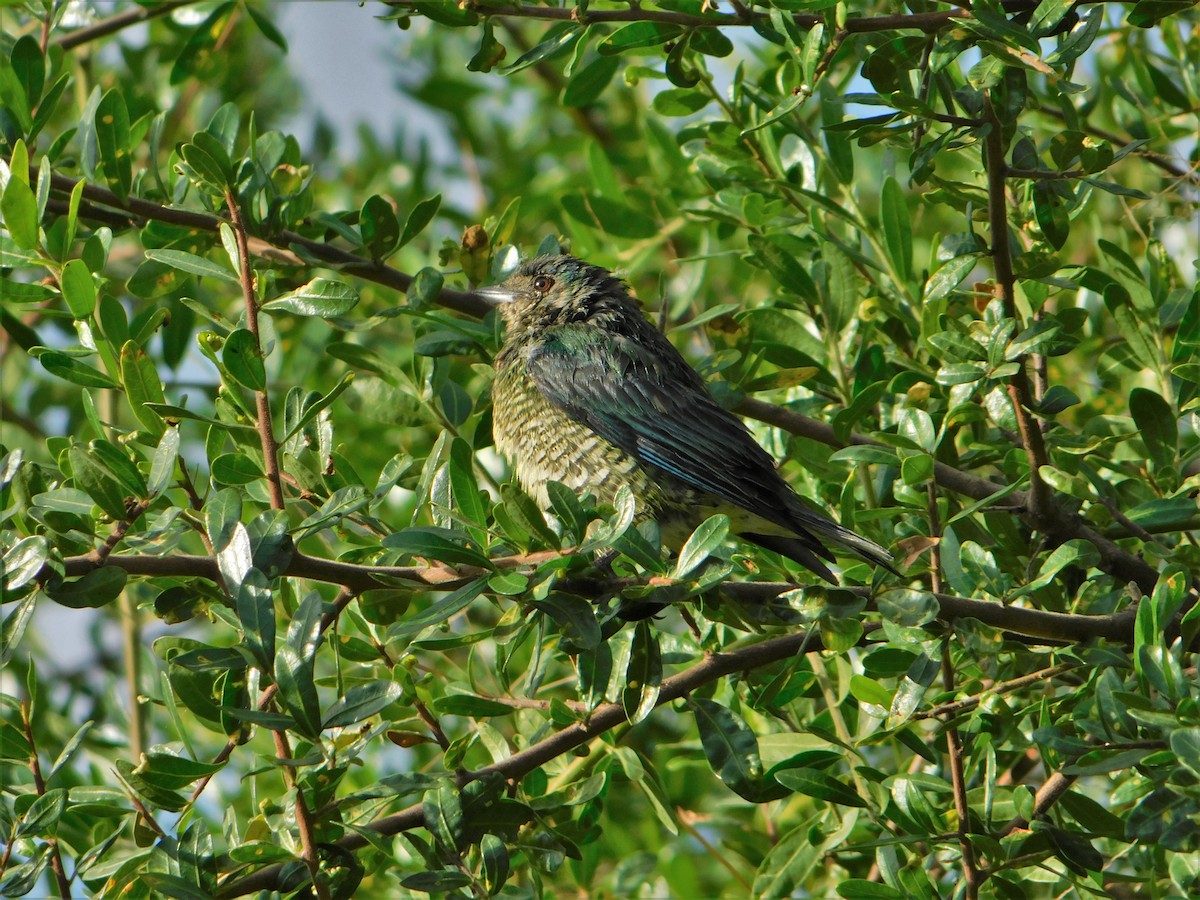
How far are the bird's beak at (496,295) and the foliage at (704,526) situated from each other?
242 millimetres

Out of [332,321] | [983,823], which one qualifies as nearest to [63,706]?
[332,321]

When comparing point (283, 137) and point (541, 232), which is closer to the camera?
point (283, 137)

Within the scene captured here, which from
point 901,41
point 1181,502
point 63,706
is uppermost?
point 901,41

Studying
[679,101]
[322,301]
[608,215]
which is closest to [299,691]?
[322,301]

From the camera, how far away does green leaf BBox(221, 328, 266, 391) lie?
2713 mm

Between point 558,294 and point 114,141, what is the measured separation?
2029 mm

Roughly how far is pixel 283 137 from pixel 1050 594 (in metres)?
2.38

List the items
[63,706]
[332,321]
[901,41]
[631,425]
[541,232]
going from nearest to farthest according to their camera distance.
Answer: [901,41] < [332,321] < [631,425] < [63,706] < [541,232]

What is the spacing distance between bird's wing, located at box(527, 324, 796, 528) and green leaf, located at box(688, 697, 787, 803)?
0.93 metres

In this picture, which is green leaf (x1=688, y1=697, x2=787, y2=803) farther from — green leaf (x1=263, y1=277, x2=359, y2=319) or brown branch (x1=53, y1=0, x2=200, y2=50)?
brown branch (x1=53, y1=0, x2=200, y2=50)

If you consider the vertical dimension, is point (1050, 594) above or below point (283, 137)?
below

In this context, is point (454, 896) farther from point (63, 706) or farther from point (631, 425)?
point (63, 706)

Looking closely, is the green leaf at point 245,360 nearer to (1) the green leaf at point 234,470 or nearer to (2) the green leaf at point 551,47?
(1) the green leaf at point 234,470

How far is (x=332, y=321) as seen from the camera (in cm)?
356
